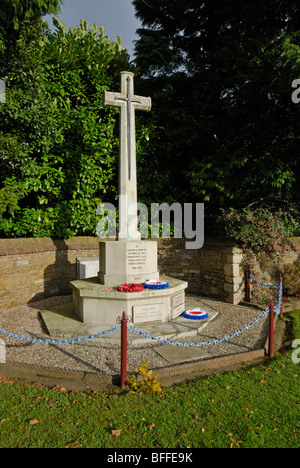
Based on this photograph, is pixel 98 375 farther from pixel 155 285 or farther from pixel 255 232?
pixel 255 232

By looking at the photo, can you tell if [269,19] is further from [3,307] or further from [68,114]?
[3,307]

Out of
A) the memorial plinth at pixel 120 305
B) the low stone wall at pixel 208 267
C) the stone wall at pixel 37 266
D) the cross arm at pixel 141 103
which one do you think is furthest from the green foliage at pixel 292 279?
the cross arm at pixel 141 103

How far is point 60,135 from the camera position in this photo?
10.0m

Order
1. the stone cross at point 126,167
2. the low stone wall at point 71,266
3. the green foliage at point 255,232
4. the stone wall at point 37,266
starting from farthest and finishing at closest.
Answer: the green foliage at point 255,232
the low stone wall at point 71,266
the stone wall at point 37,266
the stone cross at point 126,167

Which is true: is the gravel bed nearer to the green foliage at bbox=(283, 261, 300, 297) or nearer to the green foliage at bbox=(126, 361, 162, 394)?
the green foliage at bbox=(126, 361, 162, 394)

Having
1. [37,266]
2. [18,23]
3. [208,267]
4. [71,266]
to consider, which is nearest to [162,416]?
[37,266]

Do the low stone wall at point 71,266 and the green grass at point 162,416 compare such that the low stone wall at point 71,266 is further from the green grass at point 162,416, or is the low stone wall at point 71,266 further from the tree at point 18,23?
the tree at point 18,23

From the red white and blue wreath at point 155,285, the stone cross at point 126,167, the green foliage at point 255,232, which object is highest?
the stone cross at point 126,167

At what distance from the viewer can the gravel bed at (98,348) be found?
16.8ft

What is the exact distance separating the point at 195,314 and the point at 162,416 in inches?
162

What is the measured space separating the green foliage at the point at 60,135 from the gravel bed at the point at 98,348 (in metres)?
3.77

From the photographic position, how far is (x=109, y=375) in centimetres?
457

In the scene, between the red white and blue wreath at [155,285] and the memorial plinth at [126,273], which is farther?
the red white and blue wreath at [155,285]

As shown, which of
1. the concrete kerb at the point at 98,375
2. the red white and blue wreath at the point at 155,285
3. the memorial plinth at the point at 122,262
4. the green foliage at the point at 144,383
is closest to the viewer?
the green foliage at the point at 144,383
